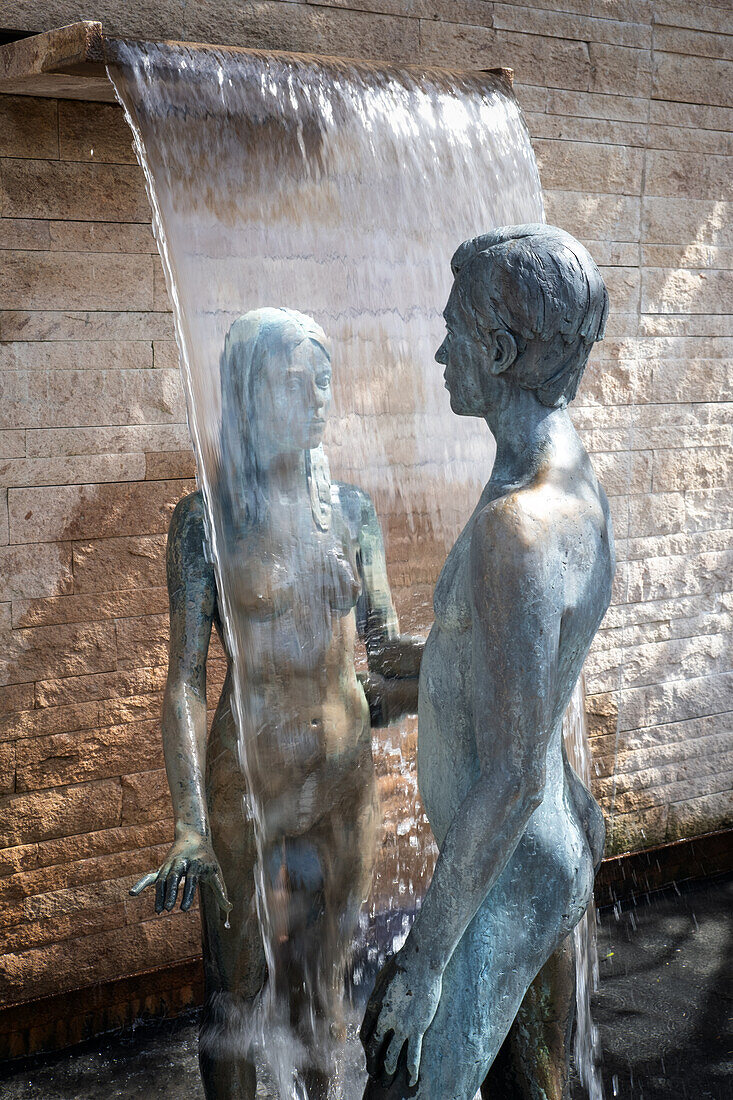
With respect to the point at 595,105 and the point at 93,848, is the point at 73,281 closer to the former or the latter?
the point at 93,848

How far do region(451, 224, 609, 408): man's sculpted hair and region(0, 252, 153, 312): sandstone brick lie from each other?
1.92 metres

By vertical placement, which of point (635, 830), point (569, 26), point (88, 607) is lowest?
point (635, 830)

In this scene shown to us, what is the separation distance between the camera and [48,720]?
3559mm

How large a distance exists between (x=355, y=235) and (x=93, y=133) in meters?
0.91

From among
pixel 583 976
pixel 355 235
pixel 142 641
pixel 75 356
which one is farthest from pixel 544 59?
pixel 583 976

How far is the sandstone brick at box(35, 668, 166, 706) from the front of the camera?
3547mm

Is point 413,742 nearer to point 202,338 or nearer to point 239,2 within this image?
point 202,338

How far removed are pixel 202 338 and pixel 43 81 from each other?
0.88 metres

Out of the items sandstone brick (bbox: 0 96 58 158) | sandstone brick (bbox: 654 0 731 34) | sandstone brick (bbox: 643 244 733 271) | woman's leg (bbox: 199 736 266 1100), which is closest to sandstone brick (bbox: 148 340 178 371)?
sandstone brick (bbox: 0 96 58 158)

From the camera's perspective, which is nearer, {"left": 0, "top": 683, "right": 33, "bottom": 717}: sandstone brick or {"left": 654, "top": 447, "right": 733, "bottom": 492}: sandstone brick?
{"left": 0, "top": 683, "right": 33, "bottom": 717}: sandstone brick

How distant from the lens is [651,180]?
14.4 feet

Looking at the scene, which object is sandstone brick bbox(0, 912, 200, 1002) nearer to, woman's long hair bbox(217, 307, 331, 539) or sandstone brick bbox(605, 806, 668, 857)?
sandstone brick bbox(605, 806, 668, 857)

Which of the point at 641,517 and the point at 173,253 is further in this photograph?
the point at 641,517

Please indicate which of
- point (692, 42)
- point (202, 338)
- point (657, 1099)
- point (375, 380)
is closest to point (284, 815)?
point (202, 338)
